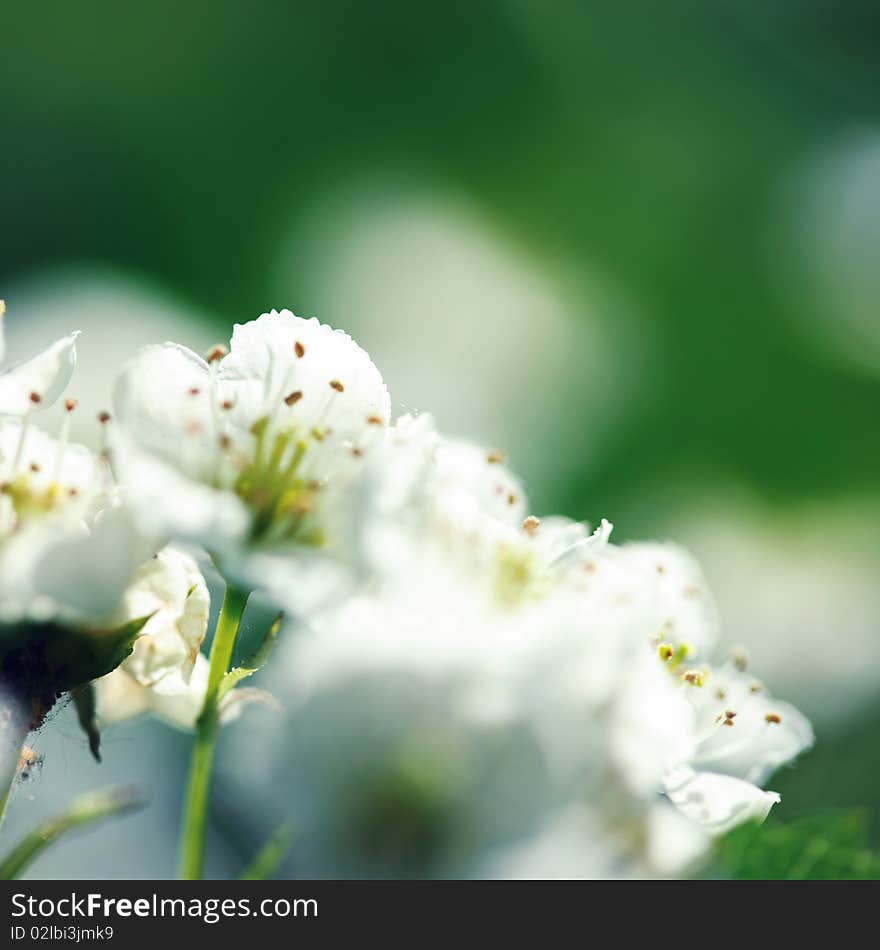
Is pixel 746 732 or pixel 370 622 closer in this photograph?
pixel 370 622

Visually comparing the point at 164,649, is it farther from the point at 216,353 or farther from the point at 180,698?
the point at 216,353

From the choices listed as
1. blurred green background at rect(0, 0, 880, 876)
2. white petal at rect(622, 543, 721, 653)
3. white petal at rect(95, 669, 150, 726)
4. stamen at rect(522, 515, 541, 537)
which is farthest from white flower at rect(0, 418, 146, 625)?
blurred green background at rect(0, 0, 880, 876)

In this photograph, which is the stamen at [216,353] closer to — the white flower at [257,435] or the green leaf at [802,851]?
the white flower at [257,435]

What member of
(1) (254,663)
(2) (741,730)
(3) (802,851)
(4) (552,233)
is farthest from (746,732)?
(4) (552,233)

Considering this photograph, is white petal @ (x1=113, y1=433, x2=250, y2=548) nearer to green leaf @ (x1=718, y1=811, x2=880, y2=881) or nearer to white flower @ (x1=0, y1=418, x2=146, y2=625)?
white flower @ (x1=0, y1=418, x2=146, y2=625)

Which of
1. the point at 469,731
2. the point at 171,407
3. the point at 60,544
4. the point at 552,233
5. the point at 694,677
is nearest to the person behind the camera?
the point at 469,731

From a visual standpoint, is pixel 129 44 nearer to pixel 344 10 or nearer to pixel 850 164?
pixel 344 10
